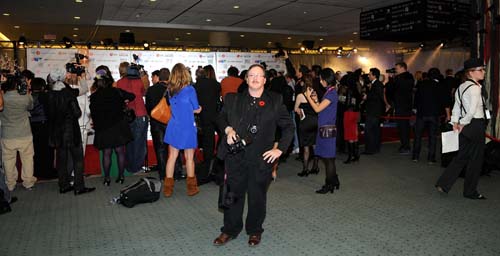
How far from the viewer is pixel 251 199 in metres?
3.19


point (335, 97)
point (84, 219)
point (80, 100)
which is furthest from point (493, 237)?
point (80, 100)

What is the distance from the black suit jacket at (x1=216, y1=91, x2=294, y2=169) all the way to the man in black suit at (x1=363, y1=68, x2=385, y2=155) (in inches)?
176

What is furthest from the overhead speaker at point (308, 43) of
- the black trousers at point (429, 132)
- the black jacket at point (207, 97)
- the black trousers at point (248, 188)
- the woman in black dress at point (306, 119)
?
the black trousers at point (248, 188)

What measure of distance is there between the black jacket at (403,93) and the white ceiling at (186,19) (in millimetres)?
1942

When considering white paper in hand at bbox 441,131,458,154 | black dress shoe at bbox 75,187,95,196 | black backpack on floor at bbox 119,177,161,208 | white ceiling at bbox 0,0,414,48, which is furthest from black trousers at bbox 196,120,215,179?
white ceiling at bbox 0,0,414,48

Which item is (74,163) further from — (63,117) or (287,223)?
(287,223)

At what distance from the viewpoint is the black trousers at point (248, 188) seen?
3129 millimetres

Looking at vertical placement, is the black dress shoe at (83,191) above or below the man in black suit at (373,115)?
below

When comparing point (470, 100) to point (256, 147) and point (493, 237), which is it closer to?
point (493, 237)

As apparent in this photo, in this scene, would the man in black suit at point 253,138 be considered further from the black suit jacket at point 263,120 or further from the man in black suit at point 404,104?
the man in black suit at point 404,104

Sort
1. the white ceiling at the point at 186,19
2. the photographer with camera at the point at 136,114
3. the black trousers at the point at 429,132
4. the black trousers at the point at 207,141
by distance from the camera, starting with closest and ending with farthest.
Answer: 1. the black trousers at the point at 207,141
2. the photographer with camera at the point at 136,114
3. the black trousers at the point at 429,132
4. the white ceiling at the point at 186,19

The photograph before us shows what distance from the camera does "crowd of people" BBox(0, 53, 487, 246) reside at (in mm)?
3150

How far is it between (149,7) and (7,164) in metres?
5.05

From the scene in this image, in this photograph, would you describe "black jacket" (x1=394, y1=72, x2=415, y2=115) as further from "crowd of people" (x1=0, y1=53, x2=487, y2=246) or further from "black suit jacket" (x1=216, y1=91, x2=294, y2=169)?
"black suit jacket" (x1=216, y1=91, x2=294, y2=169)
